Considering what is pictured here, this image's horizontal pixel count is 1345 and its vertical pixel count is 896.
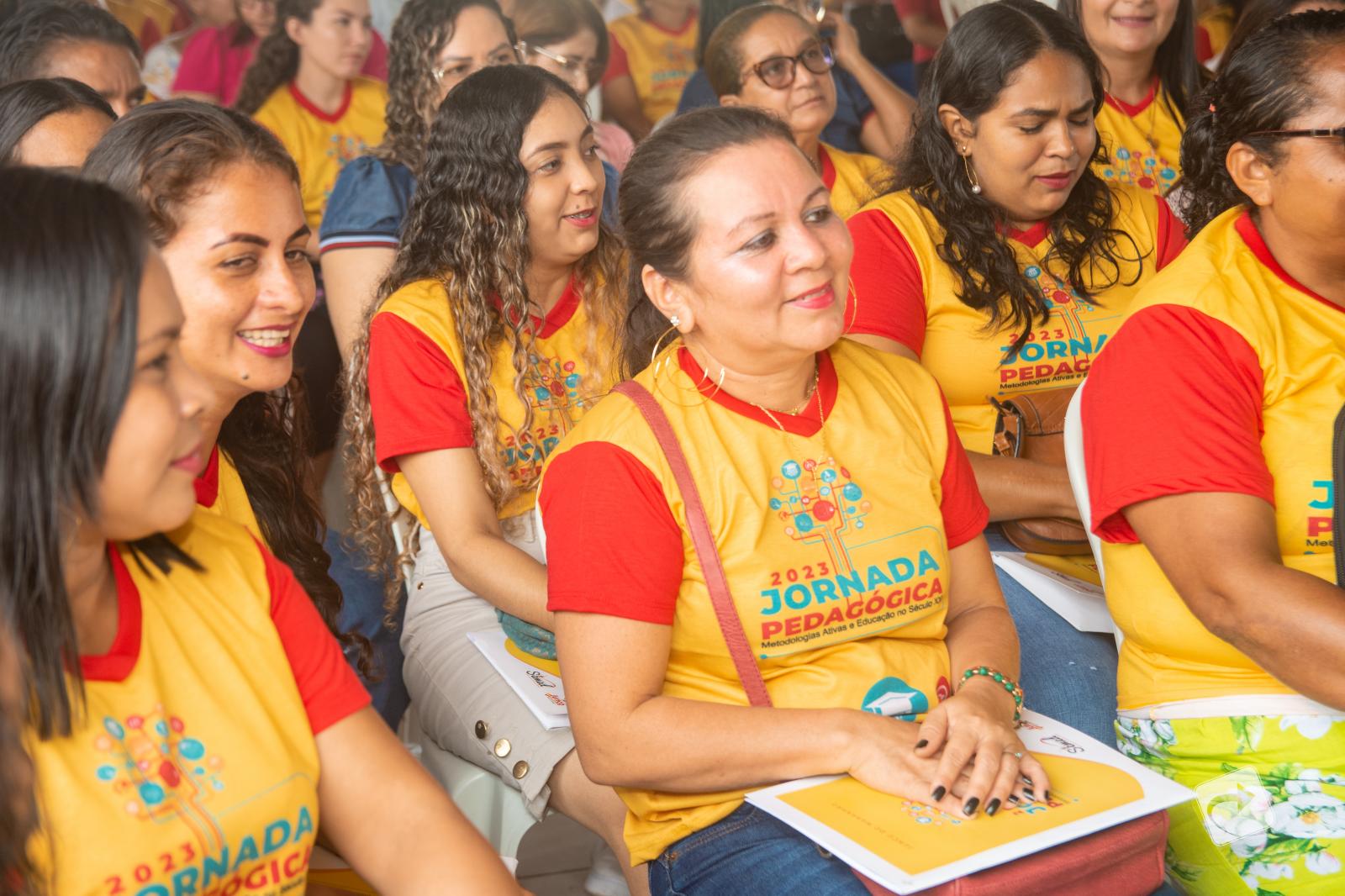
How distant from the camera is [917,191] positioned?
8.41 feet

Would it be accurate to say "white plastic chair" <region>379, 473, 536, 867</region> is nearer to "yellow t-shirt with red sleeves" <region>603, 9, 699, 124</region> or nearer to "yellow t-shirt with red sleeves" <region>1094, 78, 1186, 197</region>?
"yellow t-shirt with red sleeves" <region>1094, 78, 1186, 197</region>

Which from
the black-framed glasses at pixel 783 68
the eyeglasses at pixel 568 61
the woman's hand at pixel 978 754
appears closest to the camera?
the woman's hand at pixel 978 754

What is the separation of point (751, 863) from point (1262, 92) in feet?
4.10

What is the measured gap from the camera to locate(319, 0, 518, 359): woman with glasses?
123 inches

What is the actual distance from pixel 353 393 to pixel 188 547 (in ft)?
4.09

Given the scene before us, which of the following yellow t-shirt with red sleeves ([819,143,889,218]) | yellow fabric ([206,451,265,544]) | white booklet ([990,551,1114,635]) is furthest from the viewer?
yellow t-shirt with red sleeves ([819,143,889,218])

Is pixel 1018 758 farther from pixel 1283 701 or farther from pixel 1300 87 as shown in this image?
pixel 1300 87

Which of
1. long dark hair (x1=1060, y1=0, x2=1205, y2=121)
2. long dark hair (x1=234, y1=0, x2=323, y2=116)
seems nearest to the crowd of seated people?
long dark hair (x1=1060, y1=0, x2=1205, y2=121)

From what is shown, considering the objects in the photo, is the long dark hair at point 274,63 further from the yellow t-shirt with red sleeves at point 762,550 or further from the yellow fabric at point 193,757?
the yellow fabric at point 193,757

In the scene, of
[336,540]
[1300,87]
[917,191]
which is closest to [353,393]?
[336,540]

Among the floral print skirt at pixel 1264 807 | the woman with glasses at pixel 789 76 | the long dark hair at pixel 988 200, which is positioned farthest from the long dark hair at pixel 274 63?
the floral print skirt at pixel 1264 807

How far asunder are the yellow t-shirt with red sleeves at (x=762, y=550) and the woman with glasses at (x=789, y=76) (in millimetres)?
1861

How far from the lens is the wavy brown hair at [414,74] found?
10.5ft

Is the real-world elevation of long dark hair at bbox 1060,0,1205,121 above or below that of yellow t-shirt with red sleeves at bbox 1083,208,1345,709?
above
